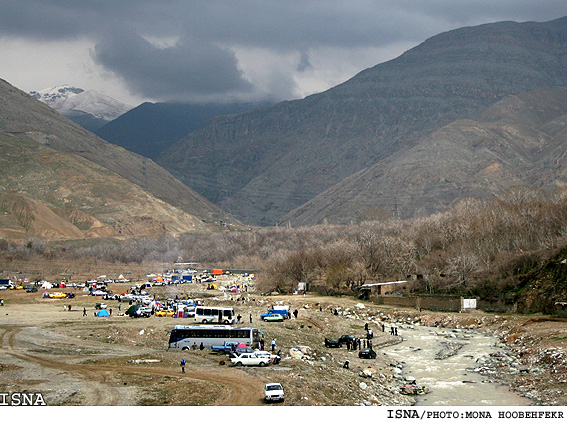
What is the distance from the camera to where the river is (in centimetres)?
3834

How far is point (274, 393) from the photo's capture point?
31219mm

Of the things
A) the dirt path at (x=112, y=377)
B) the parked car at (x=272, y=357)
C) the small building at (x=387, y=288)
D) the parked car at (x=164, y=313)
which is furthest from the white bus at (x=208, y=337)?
the small building at (x=387, y=288)

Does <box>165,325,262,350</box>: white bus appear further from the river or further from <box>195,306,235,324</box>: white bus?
<box>195,306,235,324</box>: white bus

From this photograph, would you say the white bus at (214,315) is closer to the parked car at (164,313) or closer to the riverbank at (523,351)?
the parked car at (164,313)

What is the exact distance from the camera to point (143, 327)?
187ft

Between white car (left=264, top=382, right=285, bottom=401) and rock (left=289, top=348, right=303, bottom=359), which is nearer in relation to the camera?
white car (left=264, top=382, right=285, bottom=401)

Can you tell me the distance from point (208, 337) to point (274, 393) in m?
18.2

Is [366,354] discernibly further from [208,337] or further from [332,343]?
[208,337]

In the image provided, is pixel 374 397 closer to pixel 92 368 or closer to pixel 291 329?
pixel 92 368

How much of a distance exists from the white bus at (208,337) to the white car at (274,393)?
16.4 m

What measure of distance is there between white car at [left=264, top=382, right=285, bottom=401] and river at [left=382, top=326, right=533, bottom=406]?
965cm

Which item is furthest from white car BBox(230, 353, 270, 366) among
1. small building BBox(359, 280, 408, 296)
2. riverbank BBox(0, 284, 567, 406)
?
small building BBox(359, 280, 408, 296)
